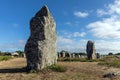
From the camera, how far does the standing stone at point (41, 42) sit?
2208cm

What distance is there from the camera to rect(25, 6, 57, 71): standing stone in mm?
22078

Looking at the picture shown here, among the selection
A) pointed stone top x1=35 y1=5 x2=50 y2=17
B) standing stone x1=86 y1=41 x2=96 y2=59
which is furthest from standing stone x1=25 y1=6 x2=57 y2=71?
standing stone x1=86 y1=41 x2=96 y2=59

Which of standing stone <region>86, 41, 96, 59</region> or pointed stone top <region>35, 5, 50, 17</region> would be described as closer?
pointed stone top <region>35, 5, 50, 17</region>

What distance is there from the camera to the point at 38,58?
72.1ft

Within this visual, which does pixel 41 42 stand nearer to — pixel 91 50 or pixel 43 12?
pixel 43 12

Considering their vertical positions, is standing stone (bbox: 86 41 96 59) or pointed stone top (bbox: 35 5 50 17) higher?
pointed stone top (bbox: 35 5 50 17)

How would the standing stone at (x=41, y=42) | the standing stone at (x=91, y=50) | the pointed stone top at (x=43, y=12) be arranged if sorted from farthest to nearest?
the standing stone at (x=91, y=50) → the pointed stone top at (x=43, y=12) → the standing stone at (x=41, y=42)

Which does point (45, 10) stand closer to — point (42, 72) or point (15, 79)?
point (42, 72)

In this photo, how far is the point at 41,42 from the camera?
22562 mm

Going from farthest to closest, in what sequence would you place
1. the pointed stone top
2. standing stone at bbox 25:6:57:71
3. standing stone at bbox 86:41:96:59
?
1. standing stone at bbox 86:41:96:59
2. the pointed stone top
3. standing stone at bbox 25:6:57:71

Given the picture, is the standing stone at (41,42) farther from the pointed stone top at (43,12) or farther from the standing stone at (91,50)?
the standing stone at (91,50)

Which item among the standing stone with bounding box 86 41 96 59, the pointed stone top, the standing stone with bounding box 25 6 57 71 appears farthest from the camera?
the standing stone with bounding box 86 41 96 59

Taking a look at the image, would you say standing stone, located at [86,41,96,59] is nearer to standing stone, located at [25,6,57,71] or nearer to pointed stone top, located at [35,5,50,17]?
standing stone, located at [25,6,57,71]

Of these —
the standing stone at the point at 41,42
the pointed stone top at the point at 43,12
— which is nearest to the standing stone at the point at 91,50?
the standing stone at the point at 41,42
